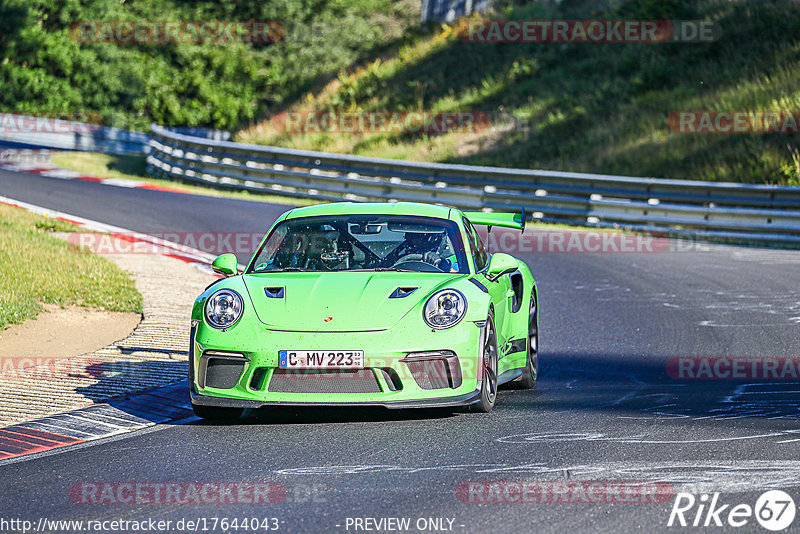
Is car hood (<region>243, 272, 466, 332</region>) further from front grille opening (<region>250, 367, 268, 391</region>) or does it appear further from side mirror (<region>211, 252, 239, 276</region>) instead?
front grille opening (<region>250, 367, 268, 391</region>)

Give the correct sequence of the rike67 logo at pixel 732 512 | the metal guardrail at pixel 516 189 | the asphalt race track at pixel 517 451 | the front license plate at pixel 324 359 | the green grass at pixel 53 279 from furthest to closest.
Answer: the metal guardrail at pixel 516 189 < the green grass at pixel 53 279 < the front license plate at pixel 324 359 < the asphalt race track at pixel 517 451 < the rike67 logo at pixel 732 512

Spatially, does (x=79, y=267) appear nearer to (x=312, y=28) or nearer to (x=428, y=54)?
(x=428, y=54)

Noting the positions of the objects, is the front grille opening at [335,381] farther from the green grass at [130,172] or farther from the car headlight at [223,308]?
the green grass at [130,172]

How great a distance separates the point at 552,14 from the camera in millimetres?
37656

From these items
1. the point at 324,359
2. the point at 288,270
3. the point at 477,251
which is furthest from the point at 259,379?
the point at 477,251

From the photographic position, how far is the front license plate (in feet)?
22.3

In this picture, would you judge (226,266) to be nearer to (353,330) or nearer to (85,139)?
(353,330)

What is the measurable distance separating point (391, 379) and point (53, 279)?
7044mm

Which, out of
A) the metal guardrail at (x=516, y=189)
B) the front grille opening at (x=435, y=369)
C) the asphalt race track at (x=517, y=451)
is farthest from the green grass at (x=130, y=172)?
the front grille opening at (x=435, y=369)

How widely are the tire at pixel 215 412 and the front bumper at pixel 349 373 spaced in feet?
0.58

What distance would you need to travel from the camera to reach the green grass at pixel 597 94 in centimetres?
2489

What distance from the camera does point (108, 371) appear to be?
898cm

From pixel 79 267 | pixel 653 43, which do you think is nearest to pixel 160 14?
pixel 653 43

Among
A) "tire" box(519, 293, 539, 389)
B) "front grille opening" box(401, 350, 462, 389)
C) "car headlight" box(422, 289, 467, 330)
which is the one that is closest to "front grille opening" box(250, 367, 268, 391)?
"front grille opening" box(401, 350, 462, 389)
